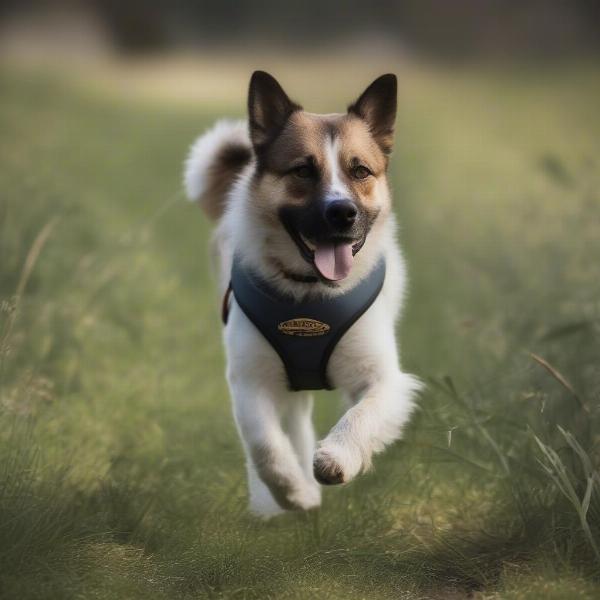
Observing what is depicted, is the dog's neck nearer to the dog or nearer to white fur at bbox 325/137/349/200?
the dog

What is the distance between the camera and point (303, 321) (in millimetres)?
4574

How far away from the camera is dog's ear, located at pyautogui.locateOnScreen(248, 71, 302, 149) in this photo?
4.71m

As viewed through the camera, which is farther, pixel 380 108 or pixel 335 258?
pixel 380 108

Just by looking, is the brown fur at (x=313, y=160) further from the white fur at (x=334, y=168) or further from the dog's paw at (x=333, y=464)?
the dog's paw at (x=333, y=464)

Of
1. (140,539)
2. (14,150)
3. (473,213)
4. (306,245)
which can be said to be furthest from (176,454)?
(14,150)

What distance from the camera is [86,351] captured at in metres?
6.69

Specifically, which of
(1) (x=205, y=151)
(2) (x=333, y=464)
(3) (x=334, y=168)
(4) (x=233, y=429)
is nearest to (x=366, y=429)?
(2) (x=333, y=464)

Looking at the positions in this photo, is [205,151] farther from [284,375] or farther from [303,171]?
[284,375]

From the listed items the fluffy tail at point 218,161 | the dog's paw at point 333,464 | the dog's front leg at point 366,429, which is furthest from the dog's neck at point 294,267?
the fluffy tail at point 218,161

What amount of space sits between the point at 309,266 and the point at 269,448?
849 mm

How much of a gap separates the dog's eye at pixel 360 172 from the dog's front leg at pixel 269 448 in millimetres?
1062

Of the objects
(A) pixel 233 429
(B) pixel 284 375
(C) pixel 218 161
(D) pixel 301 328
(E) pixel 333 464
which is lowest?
(A) pixel 233 429

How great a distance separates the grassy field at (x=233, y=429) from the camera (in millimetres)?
3918

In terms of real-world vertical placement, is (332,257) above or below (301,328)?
above
